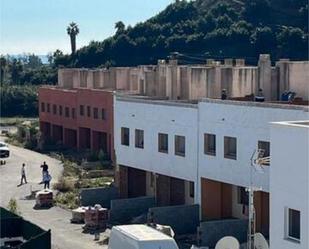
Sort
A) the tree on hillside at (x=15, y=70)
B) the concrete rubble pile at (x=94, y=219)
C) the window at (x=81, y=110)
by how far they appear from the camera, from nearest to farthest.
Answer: the concrete rubble pile at (x=94, y=219)
the window at (x=81, y=110)
the tree on hillside at (x=15, y=70)

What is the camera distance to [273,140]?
2067 cm

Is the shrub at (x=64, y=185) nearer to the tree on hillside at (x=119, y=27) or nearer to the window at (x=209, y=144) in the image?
the window at (x=209, y=144)

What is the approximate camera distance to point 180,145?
119 feet

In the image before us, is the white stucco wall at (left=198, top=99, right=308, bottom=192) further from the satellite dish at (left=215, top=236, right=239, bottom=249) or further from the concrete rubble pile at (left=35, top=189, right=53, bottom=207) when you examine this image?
the concrete rubble pile at (left=35, top=189, right=53, bottom=207)

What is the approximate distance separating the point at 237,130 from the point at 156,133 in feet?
20.8

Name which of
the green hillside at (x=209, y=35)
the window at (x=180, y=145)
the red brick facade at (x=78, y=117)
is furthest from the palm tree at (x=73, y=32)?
the window at (x=180, y=145)

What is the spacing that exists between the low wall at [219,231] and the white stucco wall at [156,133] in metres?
4.11

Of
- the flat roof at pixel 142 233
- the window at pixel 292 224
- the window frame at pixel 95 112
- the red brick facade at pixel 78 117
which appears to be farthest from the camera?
the window frame at pixel 95 112

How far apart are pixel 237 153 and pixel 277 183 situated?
11.9 m

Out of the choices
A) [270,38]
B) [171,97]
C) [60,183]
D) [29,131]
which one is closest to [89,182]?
[60,183]

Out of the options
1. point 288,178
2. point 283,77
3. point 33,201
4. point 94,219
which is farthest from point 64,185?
point 288,178

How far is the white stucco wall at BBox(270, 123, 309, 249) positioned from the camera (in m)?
19.5

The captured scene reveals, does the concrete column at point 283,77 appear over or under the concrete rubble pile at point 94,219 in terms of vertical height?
over

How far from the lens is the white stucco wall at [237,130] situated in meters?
30.3
